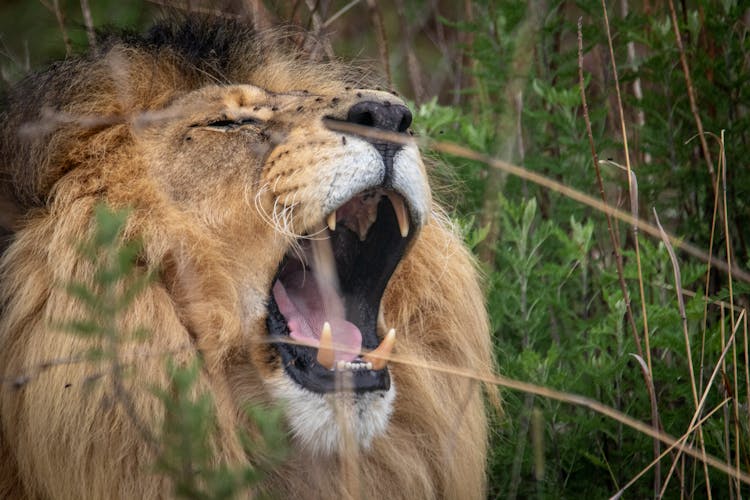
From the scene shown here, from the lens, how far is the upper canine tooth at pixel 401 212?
2799 mm

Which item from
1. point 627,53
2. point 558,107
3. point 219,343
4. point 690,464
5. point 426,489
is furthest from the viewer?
point 627,53

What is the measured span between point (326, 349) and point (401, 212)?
447 mm

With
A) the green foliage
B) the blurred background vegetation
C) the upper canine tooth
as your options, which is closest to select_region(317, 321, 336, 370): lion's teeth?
the upper canine tooth

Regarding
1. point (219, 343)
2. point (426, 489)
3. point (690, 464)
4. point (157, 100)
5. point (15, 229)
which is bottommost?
point (690, 464)

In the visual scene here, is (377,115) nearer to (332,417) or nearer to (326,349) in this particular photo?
(326,349)

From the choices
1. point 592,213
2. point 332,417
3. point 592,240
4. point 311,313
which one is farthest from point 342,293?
point 592,213

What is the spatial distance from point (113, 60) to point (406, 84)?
4112 millimetres

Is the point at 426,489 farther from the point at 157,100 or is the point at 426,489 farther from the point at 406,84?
the point at 406,84

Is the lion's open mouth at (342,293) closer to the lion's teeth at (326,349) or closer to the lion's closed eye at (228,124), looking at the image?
the lion's teeth at (326,349)

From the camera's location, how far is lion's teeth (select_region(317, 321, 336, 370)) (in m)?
2.62

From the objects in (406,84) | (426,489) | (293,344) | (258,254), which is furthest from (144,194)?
(406,84)

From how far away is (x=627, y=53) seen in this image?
5023 millimetres

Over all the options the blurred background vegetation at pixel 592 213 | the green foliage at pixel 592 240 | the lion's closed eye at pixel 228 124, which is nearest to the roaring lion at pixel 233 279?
the lion's closed eye at pixel 228 124

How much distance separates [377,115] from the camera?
2.74m
